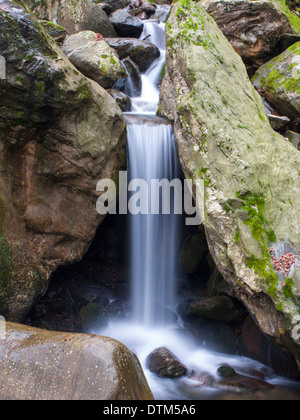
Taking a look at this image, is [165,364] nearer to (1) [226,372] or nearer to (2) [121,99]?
(1) [226,372]

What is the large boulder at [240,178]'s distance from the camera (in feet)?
15.3

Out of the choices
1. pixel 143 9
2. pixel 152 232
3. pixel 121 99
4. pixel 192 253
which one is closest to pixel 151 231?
pixel 152 232

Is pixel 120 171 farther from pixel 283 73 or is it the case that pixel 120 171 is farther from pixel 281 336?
pixel 283 73

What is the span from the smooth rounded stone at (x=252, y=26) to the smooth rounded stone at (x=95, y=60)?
4274mm

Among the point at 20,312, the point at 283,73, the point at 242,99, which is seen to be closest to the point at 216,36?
the point at 242,99

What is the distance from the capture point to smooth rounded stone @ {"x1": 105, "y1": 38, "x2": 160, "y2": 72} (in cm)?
1055

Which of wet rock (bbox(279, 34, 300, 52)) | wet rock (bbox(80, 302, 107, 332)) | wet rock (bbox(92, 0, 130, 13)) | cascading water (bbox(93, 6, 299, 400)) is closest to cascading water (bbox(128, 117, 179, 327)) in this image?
cascading water (bbox(93, 6, 299, 400))

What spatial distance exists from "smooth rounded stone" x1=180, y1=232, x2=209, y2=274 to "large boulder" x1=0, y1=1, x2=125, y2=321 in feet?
8.11

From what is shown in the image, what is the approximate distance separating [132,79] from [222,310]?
6625 millimetres

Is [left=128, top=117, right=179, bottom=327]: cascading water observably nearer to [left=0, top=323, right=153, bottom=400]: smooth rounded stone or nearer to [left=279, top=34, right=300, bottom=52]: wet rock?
[left=0, top=323, right=153, bottom=400]: smooth rounded stone

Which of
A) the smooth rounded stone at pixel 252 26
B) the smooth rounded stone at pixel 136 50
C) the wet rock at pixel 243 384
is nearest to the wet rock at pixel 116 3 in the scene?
the smooth rounded stone at pixel 136 50

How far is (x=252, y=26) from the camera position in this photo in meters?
10.7

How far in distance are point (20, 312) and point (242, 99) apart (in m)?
5.11

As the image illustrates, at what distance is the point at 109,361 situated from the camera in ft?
9.96
